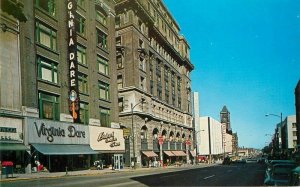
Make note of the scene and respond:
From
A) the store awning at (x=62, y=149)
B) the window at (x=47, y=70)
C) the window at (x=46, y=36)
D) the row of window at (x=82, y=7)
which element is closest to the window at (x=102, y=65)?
the row of window at (x=82, y=7)

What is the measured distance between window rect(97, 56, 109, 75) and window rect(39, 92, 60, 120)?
486 inches

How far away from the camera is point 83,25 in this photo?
159 ft

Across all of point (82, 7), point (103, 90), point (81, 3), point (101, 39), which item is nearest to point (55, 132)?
point (103, 90)

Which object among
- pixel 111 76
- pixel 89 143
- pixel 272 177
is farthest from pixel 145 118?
pixel 272 177

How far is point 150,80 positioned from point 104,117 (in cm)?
2014

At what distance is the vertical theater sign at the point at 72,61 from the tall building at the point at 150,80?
12449 millimetres

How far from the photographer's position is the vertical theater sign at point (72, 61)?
4256 centimetres

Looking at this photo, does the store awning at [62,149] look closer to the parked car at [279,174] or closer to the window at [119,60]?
the window at [119,60]

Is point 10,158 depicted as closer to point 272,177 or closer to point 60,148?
point 60,148

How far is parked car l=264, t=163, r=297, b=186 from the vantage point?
17222mm

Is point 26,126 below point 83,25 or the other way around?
below

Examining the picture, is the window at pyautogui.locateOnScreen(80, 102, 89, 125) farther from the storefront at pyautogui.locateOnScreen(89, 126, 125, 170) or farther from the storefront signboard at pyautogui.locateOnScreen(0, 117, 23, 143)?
the storefront signboard at pyautogui.locateOnScreen(0, 117, 23, 143)

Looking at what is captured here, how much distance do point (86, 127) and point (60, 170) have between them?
282 inches

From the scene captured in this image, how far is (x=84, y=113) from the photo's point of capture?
154ft
